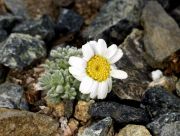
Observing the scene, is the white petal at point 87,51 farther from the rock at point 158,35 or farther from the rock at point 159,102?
the rock at point 158,35

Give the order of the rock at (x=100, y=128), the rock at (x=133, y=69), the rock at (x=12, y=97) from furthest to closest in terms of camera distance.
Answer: the rock at (x=133, y=69)
the rock at (x=12, y=97)
the rock at (x=100, y=128)

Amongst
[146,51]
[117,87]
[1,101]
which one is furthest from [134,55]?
[1,101]

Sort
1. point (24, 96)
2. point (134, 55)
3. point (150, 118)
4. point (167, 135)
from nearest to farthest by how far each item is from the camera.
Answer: point (167, 135) → point (150, 118) → point (24, 96) → point (134, 55)

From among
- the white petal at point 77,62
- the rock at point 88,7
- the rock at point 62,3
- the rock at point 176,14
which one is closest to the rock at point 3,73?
the white petal at point 77,62

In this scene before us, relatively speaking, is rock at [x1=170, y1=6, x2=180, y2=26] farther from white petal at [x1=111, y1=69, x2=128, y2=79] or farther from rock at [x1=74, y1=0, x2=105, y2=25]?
white petal at [x1=111, y1=69, x2=128, y2=79]

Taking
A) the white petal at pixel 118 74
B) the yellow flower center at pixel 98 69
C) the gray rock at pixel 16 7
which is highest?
the gray rock at pixel 16 7

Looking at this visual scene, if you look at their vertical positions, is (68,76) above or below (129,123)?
above

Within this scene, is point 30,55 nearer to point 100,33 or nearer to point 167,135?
point 100,33

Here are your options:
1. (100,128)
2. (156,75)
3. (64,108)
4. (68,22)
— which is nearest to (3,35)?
(68,22)
